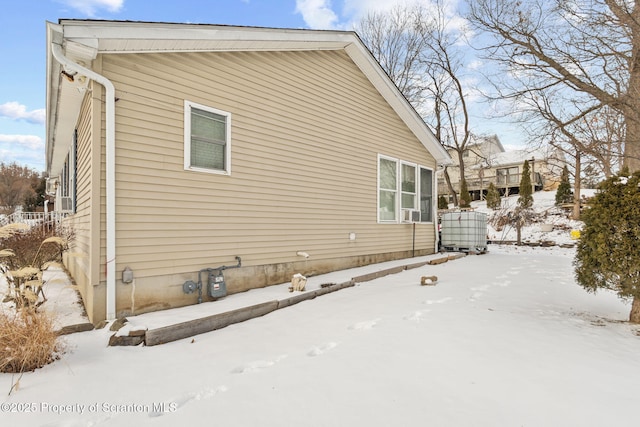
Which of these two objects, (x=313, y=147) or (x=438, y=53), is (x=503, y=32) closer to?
(x=313, y=147)

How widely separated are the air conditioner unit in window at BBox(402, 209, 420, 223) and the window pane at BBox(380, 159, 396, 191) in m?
0.80

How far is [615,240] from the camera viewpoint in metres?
4.02

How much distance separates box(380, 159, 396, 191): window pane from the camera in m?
8.84

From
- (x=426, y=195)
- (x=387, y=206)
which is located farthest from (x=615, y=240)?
(x=426, y=195)

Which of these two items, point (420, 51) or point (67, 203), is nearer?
point (67, 203)

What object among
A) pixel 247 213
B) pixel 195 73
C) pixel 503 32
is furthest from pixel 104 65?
pixel 503 32

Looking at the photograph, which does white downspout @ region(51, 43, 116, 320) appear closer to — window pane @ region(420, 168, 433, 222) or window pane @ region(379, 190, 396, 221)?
window pane @ region(379, 190, 396, 221)

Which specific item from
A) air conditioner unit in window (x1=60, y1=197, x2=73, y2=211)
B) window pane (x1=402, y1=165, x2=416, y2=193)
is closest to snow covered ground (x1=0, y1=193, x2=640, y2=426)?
air conditioner unit in window (x1=60, y1=197, x2=73, y2=211)

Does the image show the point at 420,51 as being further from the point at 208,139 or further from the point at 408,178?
the point at 208,139

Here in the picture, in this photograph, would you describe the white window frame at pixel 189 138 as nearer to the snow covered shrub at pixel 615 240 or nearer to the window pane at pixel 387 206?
the window pane at pixel 387 206

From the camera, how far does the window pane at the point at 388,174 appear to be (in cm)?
884

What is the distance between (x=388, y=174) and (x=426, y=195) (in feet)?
7.07

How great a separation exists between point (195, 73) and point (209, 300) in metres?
3.34

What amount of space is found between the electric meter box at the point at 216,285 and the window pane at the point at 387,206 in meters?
4.85
